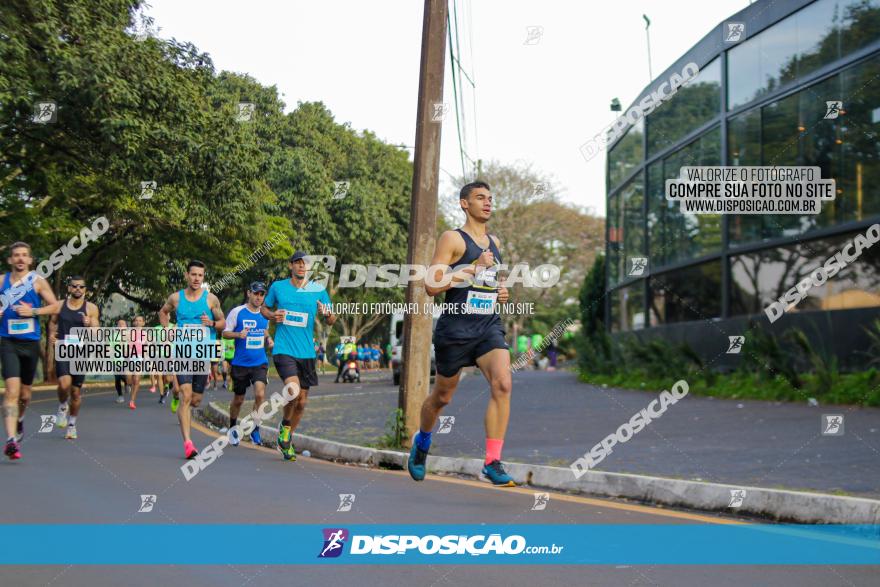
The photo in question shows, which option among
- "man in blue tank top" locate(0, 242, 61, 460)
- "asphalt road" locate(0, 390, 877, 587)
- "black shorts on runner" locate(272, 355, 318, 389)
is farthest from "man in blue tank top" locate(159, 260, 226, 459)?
→ "man in blue tank top" locate(0, 242, 61, 460)

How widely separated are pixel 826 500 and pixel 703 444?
4705 millimetres

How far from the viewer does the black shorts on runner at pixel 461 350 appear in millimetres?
8086

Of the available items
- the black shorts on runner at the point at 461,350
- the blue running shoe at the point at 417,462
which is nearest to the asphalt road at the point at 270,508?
the blue running shoe at the point at 417,462

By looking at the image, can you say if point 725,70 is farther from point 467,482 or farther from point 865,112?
point 467,482

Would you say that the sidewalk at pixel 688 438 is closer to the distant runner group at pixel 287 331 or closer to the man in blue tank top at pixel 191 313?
the distant runner group at pixel 287 331

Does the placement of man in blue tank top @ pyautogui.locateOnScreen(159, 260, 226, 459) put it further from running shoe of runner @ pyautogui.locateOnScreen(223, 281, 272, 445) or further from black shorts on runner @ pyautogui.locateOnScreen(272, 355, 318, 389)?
running shoe of runner @ pyautogui.locateOnScreen(223, 281, 272, 445)

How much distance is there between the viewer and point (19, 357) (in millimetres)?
11992

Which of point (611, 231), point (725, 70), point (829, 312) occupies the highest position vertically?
point (725, 70)

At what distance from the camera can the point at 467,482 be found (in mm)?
10547

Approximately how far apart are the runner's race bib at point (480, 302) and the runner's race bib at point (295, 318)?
4.53 metres

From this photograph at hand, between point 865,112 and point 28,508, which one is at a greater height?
point 865,112

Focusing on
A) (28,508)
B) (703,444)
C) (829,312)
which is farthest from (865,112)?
(28,508)

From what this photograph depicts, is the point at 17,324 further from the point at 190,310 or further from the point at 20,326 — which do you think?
the point at 190,310

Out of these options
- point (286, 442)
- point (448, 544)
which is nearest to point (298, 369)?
point (286, 442)
